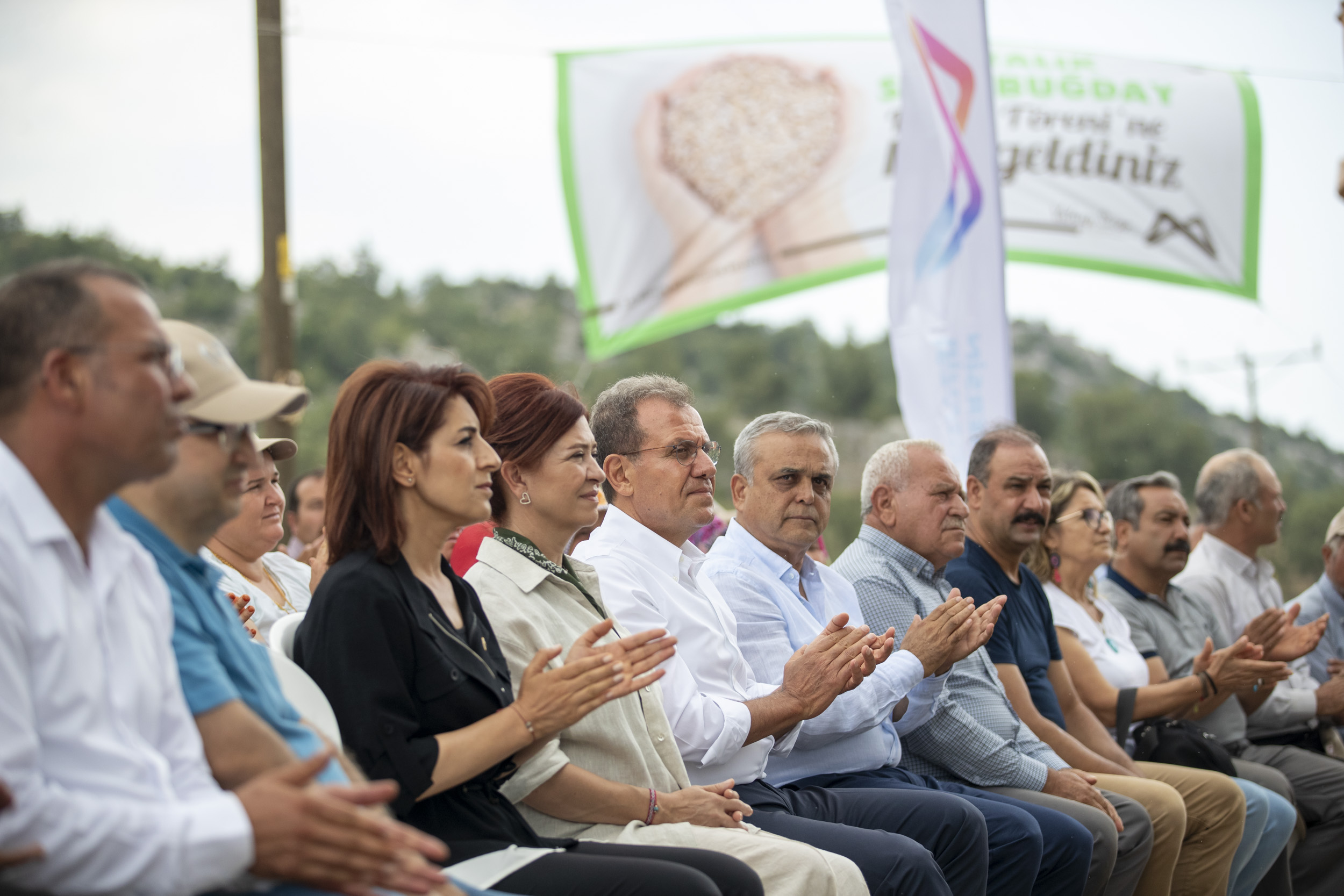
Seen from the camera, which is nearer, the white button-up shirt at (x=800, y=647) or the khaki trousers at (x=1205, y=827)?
the white button-up shirt at (x=800, y=647)

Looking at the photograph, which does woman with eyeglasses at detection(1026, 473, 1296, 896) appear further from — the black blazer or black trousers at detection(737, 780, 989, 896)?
the black blazer

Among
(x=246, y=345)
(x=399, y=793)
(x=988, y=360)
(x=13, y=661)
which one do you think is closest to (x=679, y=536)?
(x=399, y=793)

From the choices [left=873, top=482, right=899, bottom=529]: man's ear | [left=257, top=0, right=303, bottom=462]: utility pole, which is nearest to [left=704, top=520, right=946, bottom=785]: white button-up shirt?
[left=873, top=482, right=899, bottom=529]: man's ear

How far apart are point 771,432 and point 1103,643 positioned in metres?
2.07

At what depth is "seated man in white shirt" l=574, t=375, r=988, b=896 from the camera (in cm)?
311

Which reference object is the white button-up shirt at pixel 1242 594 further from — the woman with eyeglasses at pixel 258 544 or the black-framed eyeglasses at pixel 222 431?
the black-framed eyeglasses at pixel 222 431

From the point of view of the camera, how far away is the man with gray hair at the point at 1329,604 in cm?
613

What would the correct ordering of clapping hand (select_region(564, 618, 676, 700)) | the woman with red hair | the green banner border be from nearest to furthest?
clapping hand (select_region(564, 618, 676, 700)), the woman with red hair, the green banner border

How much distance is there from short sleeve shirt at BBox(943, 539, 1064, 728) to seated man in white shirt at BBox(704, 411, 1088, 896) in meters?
0.61

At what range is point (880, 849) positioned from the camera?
10.0ft

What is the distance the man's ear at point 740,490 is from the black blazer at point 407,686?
153 cm

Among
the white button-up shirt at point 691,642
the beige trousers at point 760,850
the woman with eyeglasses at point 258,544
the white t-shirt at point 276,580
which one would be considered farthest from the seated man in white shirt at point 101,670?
the woman with eyeglasses at point 258,544

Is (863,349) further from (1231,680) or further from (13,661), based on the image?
(13,661)

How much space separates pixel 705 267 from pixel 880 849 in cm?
626
